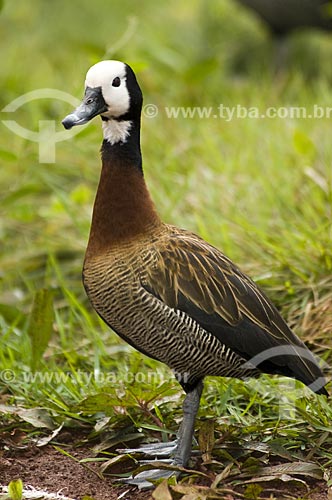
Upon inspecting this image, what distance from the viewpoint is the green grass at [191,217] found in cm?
279

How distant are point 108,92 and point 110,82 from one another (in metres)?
0.03

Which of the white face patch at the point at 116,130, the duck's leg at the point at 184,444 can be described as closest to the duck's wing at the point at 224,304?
the duck's leg at the point at 184,444

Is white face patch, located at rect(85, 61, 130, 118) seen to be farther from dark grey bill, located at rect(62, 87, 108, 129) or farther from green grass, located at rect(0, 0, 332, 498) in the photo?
green grass, located at rect(0, 0, 332, 498)

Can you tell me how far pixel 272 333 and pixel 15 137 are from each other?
3.07m

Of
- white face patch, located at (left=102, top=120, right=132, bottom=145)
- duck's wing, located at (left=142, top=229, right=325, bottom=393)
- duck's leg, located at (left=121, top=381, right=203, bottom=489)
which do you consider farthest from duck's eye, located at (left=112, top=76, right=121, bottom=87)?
duck's leg, located at (left=121, top=381, right=203, bottom=489)

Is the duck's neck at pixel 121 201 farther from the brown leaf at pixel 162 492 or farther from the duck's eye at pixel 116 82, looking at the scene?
the brown leaf at pixel 162 492

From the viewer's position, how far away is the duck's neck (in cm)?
251

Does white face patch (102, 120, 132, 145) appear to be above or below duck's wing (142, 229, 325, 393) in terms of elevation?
above

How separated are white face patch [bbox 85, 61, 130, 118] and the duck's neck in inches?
4.1

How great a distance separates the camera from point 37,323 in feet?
9.94

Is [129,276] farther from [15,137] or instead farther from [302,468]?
[15,137]

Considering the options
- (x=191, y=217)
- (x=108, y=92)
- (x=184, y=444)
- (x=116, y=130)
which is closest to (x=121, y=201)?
(x=116, y=130)

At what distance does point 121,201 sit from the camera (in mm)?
2531

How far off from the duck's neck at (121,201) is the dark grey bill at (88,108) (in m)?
0.14
